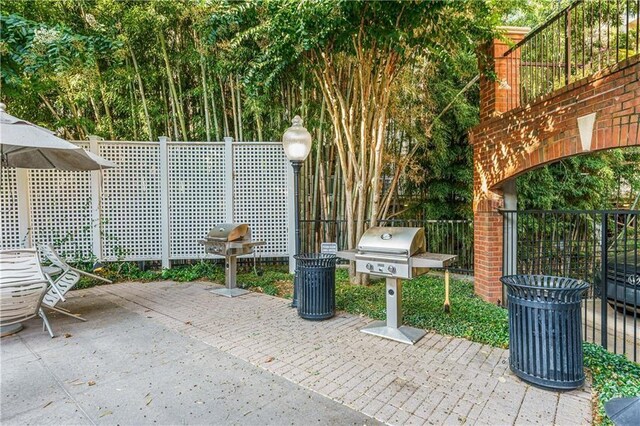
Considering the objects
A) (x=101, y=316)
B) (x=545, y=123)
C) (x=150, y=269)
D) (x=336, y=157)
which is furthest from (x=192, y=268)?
(x=545, y=123)

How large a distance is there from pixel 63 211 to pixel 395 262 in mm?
5815

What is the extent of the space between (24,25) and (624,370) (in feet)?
25.1

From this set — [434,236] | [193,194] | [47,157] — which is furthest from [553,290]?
[47,157]

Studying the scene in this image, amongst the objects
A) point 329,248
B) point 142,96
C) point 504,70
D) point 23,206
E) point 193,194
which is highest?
point 142,96

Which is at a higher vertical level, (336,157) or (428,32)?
(428,32)

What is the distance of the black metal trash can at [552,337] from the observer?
2.41 m

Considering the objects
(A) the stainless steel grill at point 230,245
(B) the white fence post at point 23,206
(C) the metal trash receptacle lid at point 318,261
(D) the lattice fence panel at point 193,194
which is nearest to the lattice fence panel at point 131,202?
(D) the lattice fence panel at point 193,194

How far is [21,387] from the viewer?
8.23 feet

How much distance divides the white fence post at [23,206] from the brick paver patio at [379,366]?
274 cm

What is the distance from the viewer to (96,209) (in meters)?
6.04

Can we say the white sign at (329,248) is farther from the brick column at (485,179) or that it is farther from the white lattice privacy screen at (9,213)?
the white lattice privacy screen at (9,213)

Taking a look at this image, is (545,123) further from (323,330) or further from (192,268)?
(192,268)

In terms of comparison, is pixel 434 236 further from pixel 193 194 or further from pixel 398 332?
pixel 193 194

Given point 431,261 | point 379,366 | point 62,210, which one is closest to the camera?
point 379,366
